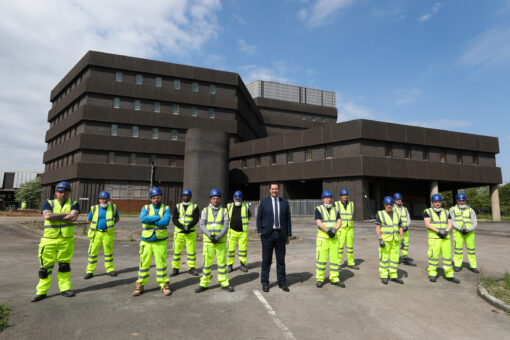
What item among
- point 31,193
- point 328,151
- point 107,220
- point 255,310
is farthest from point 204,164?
point 31,193

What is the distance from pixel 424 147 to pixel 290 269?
29.9m

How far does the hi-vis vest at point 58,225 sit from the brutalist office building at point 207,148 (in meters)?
26.9

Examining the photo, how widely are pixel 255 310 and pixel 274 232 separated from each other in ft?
5.82

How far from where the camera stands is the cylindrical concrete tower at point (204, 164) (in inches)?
1328

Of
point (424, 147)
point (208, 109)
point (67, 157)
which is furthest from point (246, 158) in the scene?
point (67, 157)

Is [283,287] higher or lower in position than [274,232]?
lower

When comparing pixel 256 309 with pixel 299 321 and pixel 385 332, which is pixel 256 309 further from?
pixel 385 332

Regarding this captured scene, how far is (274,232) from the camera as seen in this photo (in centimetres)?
626

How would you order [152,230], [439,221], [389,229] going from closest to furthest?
[152,230] < [389,229] < [439,221]

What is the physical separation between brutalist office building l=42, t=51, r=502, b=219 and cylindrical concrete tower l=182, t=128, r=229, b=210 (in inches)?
4.6

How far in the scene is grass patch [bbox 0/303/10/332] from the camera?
4.06 meters

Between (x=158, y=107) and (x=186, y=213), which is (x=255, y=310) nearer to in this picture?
(x=186, y=213)

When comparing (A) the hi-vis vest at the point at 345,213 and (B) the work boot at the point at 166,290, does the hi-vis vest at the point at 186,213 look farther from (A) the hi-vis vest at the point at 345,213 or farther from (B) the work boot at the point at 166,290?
(A) the hi-vis vest at the point at 345,213

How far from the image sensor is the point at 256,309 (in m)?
4.91
